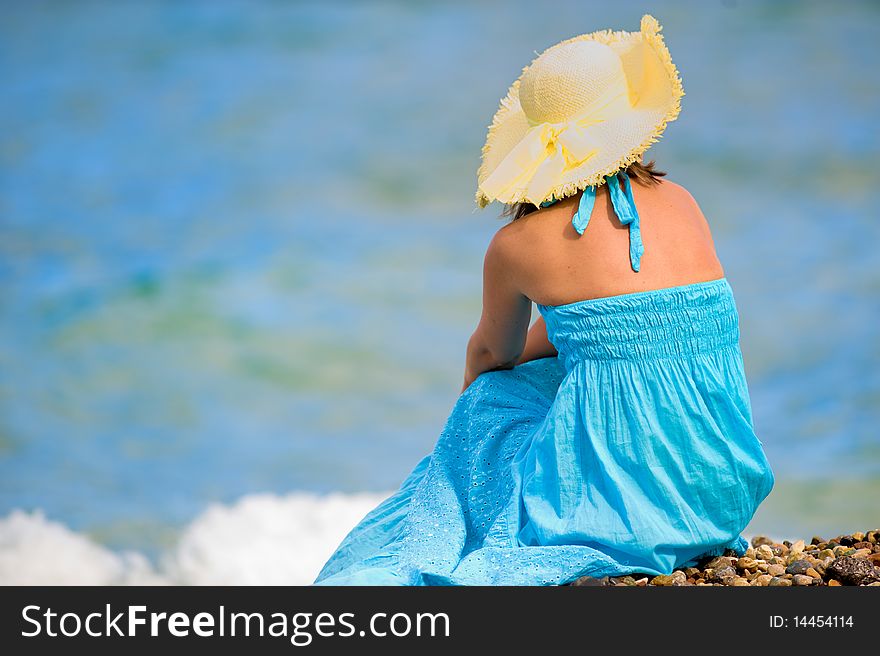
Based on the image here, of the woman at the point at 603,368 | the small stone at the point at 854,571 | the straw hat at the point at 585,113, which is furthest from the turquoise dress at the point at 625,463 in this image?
the small stone at the point at 854,571

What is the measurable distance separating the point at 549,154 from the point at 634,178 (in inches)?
7.5

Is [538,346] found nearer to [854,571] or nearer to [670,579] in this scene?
[670,579]

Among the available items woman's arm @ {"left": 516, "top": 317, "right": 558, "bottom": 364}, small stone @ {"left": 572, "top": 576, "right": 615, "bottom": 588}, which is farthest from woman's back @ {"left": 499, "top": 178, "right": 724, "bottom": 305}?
small stone @ {"left": 572, "top": 576, "right": 615, "bottom": 588}

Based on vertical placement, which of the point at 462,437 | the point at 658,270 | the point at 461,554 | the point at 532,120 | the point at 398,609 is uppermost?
the point at 532,120

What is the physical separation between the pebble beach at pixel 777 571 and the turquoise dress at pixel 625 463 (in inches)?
1.0

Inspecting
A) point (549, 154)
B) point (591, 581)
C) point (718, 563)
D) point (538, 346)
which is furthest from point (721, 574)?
point (549, 154)

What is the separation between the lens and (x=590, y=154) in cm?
268

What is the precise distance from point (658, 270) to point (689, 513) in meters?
0.51

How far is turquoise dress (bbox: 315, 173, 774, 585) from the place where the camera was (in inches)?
101

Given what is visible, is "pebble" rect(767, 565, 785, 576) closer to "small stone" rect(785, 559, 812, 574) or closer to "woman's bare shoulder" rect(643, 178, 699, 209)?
"small stone" rect(785, 559, 812, 574)

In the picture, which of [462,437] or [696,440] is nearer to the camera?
[696,440]

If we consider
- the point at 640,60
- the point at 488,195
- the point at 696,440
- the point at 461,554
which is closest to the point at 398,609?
the point at 461,554

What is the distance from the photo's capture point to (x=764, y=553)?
2.87 m

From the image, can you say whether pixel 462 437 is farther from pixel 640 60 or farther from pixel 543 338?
pixel 640 60
